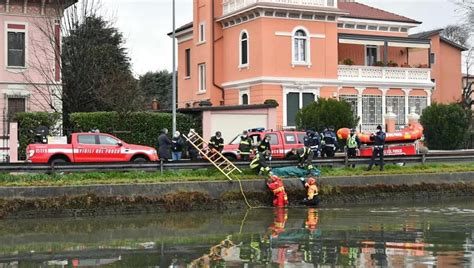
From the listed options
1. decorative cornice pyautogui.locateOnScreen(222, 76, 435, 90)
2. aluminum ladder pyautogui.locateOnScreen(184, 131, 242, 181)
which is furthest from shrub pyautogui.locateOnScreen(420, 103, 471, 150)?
aluminum ladder pyautogui.locateOnScreen(184, 131, 242, 181)

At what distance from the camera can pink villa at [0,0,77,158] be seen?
37.8 m

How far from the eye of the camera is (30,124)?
104 ft

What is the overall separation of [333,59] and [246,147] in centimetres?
2088

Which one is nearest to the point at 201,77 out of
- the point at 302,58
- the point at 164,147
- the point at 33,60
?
the point at 302,58

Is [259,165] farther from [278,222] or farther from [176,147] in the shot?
[176,147]

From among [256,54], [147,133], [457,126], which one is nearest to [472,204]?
[147,133]

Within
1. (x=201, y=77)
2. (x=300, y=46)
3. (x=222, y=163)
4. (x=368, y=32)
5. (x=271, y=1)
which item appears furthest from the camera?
(x=368, y=32)

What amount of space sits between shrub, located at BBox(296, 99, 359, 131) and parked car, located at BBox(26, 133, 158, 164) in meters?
11.4

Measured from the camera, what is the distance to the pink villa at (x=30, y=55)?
3784 centimetres

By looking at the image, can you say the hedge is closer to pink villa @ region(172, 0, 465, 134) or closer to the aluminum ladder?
the aluminum ladder

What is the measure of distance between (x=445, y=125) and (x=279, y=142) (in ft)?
53.3

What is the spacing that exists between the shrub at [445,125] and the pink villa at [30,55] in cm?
2117

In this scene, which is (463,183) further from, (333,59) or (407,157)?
(333,59)

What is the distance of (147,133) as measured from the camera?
111 ft
